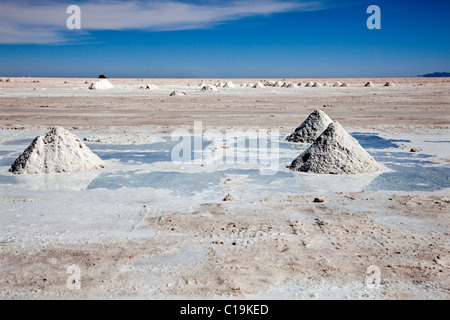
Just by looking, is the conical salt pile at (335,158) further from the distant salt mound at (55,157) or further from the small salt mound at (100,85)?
the small salt mound at (100,85)

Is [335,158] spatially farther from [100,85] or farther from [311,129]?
[100,85]

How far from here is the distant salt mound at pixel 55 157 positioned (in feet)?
22.4

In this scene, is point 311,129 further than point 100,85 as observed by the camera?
No

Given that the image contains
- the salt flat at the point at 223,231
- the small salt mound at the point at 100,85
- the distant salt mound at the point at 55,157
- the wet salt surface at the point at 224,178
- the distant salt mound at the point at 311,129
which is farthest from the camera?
the small salt mound at the point at 100,85

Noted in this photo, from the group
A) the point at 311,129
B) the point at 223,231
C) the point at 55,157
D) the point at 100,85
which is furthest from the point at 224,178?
the point at 100,85

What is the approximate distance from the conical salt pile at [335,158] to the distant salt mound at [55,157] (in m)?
3.42

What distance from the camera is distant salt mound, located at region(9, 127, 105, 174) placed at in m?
6.84

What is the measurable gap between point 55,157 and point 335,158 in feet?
14.8

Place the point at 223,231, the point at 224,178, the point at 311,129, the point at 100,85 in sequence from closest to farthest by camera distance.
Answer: the point at 223,231 → the point at 224,178 → the point at 311,129 → the point at 100,85

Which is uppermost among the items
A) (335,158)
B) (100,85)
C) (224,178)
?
(100,85)

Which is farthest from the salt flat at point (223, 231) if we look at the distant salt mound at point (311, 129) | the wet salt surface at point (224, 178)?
the distant salt mound at point (311, 129)

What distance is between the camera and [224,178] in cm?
649
